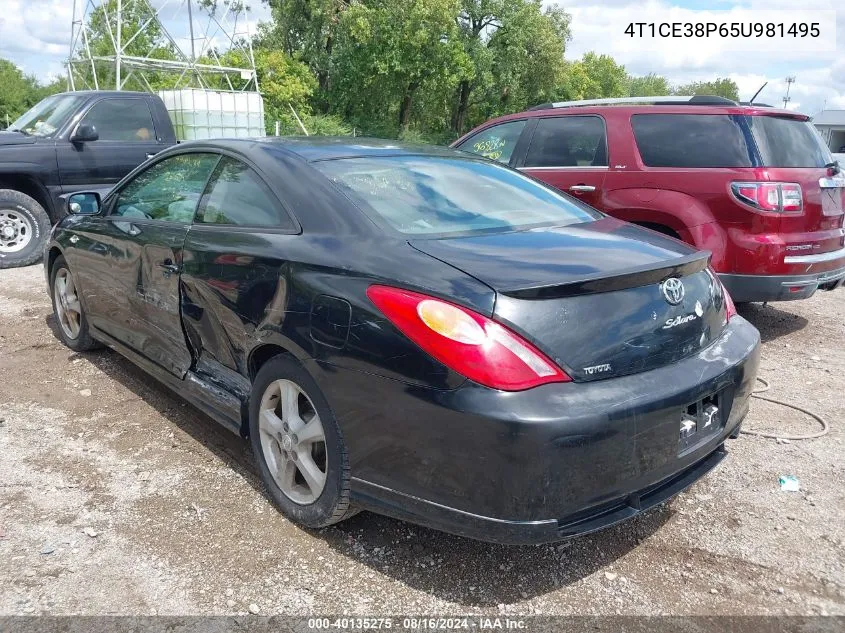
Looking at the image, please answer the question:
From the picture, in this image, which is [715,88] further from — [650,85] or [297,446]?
[297,446]

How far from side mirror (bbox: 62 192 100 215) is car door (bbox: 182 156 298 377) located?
1501 mm

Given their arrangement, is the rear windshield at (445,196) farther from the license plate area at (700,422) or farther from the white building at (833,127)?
the white building at (833,127)

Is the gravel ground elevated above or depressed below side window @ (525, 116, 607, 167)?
below

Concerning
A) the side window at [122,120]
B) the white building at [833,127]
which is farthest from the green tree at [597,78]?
the side window at [122,120]

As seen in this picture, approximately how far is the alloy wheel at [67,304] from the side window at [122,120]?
151 inches

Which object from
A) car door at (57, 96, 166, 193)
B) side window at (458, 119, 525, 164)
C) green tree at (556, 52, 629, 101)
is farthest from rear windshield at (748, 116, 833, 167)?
green tree at (556, 52, 629, 101)

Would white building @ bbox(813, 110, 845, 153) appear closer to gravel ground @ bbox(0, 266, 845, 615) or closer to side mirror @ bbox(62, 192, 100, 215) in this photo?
gravel ground @ bbox(0, 266, 845, 615)

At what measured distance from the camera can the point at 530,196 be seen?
342 centimetres

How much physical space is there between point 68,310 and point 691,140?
476cm

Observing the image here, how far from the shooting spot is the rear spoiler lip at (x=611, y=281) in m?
2.22

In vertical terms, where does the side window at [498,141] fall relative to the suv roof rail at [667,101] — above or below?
below

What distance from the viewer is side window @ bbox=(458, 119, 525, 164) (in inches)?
265

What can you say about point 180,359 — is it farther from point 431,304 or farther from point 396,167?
point 431,304

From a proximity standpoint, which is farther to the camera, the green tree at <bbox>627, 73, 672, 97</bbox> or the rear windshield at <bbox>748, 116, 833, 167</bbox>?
→ the green tree at <bbox>627, 73, 672, 97</bbox>
